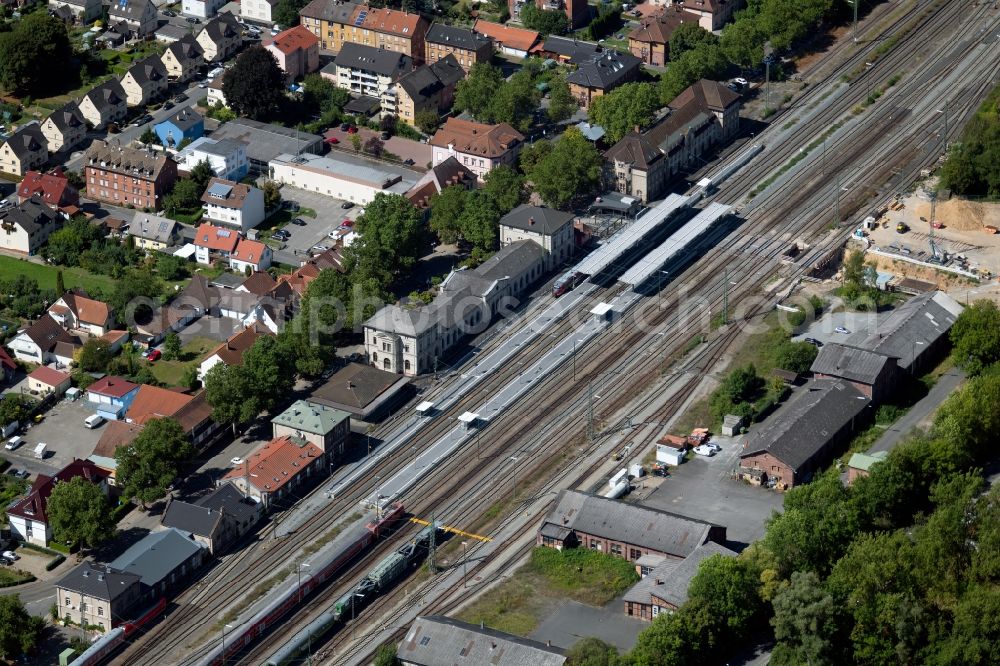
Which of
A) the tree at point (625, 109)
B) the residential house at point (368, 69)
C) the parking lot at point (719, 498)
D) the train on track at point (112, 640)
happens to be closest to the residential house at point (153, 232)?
the residential house at point (368, 69)

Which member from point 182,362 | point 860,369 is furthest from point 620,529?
point 182,362

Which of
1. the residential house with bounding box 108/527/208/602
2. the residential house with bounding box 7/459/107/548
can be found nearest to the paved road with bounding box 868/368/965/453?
the residential house with bounding box 108/527/208/602

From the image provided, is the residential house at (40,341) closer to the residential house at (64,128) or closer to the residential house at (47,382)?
the residential house at (47,382)

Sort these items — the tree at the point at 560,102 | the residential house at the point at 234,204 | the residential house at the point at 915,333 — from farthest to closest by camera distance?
the tree at the point at 560,102, the residential house at the point at 234,204, the residential house at the point at 915,333

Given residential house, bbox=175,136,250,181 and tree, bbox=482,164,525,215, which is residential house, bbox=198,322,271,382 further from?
residential house, bbox=175,136,250,181

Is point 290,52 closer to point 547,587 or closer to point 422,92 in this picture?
point 422,92

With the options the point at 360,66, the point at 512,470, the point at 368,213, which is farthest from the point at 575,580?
the point at 360,66
